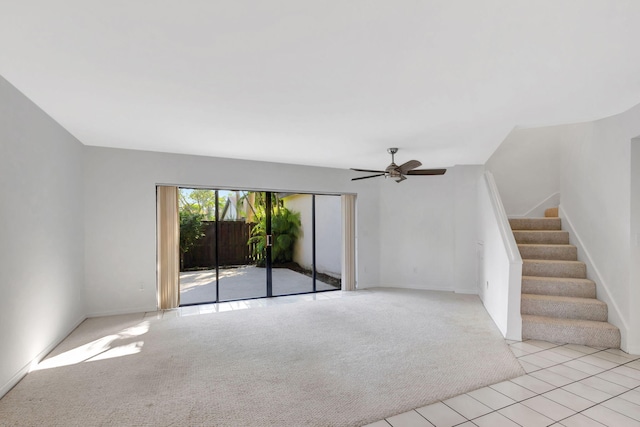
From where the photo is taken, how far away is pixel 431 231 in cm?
627

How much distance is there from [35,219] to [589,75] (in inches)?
190

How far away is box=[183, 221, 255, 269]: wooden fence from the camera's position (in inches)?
254

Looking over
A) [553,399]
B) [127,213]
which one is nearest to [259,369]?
[553,399]

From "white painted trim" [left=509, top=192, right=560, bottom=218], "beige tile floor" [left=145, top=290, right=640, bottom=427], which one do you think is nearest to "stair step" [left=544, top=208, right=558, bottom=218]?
"white painted trim" [left=509, top=192, right=560, bottom=218]

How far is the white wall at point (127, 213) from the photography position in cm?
446

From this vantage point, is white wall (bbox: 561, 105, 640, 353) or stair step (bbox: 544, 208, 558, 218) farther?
stair step (bbox: 544, 208, 558, 218)

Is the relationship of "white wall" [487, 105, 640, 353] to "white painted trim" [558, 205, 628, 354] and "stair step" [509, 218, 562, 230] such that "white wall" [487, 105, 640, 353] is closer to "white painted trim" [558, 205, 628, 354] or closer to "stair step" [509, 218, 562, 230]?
"white painted trim" [558, 205, 628, 354]

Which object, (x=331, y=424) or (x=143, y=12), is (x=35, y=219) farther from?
(x=331, y=424)

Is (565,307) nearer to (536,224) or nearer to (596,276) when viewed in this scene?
(596,276)

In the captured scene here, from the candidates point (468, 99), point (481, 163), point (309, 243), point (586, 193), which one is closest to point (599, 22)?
point (468, 99)

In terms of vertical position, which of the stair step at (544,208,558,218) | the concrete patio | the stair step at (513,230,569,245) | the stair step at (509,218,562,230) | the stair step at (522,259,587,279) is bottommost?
the concrete patio

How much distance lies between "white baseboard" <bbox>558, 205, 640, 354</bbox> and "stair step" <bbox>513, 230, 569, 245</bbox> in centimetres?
10

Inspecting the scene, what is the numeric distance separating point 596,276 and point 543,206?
243 centimetres

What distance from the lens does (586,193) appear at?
4.13 metres
